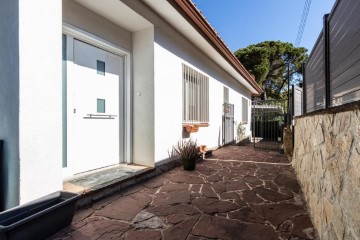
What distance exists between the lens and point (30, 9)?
7.25ft

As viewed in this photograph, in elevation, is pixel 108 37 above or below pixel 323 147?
above

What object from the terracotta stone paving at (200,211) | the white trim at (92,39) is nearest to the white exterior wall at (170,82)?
the white trim at (92,39)

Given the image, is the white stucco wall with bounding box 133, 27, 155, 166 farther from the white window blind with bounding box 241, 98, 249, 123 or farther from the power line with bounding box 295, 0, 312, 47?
the white window blind with bounding box 241, 98, 249, 123

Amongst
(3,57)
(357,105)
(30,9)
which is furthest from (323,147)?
(3,57)

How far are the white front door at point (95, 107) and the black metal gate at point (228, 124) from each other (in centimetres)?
495

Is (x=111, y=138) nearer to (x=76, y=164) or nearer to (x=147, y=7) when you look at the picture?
(x=76, y=164)

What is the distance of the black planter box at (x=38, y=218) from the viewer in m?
1.65

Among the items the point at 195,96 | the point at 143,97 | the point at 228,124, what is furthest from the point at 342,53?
the point at 228,124

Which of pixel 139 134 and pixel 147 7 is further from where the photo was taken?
pixel 139 134

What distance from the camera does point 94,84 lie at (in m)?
3.68

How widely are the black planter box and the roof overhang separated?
11.4 feet

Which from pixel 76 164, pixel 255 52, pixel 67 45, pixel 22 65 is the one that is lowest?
pixel 76 164

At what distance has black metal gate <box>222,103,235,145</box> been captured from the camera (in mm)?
8154

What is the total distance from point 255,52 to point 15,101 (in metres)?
20.5
